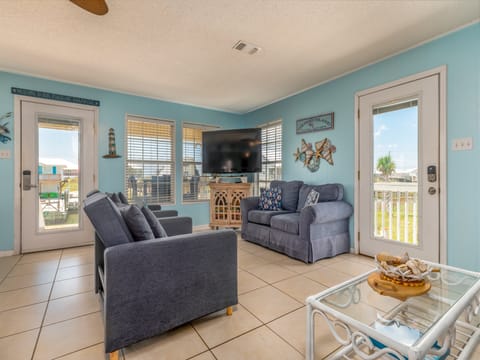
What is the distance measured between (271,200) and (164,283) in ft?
8.24

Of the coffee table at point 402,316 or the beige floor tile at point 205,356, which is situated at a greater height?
the coffee table at point 402,316

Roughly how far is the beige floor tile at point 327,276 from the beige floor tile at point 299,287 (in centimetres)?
9

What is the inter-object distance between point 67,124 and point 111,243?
3085 millimetres

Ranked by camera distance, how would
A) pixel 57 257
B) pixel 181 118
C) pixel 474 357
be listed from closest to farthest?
1. pixel 474 357
2. pixel 57 257
3. pixel 181 118

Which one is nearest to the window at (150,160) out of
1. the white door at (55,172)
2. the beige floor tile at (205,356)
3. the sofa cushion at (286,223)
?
the white door at (55,172)

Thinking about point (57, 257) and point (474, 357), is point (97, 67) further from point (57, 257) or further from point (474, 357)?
point (474, 357)

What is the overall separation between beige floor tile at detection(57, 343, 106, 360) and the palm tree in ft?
10.4

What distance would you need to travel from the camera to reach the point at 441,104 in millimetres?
2387

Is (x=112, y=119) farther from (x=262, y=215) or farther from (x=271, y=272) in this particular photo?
(x=271, y=272)

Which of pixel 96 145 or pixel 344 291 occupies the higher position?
pixel 96 145

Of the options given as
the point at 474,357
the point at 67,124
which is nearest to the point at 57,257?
the point at 67,124

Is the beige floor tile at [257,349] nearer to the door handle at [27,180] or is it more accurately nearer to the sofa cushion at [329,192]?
the sofa cushion at [329,192]

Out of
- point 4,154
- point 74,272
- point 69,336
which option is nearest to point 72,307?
point 69,336

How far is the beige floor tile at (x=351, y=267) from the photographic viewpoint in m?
2.56
